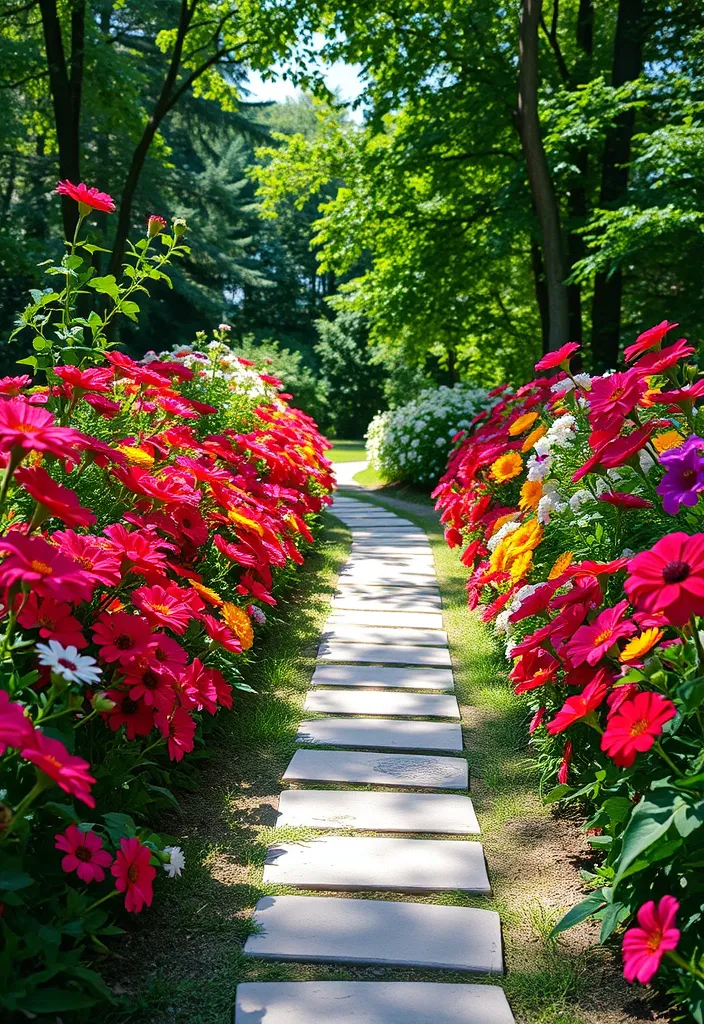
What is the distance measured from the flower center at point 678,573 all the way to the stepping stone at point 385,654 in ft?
7.49

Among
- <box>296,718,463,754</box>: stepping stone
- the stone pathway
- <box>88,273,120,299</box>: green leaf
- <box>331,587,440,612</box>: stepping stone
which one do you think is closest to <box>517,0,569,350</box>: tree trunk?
<box>331,587,440,612</box>: stepping stone

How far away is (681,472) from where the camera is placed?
1.74 meters

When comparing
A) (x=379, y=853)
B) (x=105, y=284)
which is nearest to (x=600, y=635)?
(x=379, y=853)

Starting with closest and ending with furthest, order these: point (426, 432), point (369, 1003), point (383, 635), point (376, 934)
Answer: point (369, 1003) → point (376, 934) → point (383, 635) → point (426, 432)

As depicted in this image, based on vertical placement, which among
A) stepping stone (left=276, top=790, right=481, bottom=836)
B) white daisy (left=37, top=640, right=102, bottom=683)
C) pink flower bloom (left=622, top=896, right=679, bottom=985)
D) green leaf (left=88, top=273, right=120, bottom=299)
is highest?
green leaf (left=88, top=273, right=120, bottom=299)

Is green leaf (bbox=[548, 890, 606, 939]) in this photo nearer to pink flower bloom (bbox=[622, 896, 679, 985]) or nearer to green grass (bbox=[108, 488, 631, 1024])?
green grass (bbox=[108, 488, 631, 1024])

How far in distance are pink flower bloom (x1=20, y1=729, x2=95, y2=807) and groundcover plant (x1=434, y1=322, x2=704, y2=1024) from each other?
0.80 metres

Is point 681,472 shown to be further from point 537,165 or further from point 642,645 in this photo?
point 537,165

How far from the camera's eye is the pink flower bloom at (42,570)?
1.33 m

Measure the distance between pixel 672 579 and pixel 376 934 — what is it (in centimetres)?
102

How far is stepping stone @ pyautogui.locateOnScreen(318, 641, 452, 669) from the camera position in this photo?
364 centimetres

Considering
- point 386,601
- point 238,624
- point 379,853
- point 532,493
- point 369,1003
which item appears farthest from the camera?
point 386,601

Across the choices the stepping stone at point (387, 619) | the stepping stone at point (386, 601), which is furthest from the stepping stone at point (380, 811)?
the stepping stone at point (386, 601)

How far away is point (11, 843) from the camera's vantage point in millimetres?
1469
